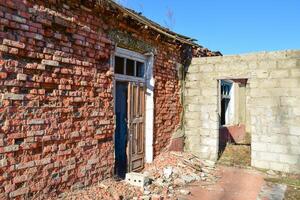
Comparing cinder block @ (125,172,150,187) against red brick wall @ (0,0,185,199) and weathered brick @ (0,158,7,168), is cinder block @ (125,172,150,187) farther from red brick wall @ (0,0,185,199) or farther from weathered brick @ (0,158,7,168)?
weathered brick @ (0,158,7,168)

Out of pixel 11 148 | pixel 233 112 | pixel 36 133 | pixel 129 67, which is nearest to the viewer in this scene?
pixel 11 148

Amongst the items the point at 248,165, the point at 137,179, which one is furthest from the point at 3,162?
the point at 248,165

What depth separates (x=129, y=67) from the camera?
627 cm

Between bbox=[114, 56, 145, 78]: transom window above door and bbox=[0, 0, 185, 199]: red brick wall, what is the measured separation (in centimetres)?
62

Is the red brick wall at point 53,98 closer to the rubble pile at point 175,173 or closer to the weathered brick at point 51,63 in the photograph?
the weathered brick at point 51,63

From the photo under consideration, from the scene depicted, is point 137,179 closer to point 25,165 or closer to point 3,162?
point 25,165

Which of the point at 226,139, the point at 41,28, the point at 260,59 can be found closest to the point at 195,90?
the point at 260,59

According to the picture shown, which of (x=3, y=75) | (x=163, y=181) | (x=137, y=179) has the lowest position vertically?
(x=163, y=181)

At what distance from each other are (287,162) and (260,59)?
2674mm

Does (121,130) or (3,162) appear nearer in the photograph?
(3,162)

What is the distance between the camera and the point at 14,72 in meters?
3.60

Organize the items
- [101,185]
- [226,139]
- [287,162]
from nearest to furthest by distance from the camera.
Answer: [101,185] → [287,162] → [226,139]

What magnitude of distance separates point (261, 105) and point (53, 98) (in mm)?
5273

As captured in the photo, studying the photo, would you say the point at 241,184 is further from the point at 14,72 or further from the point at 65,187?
the point at 14,72
